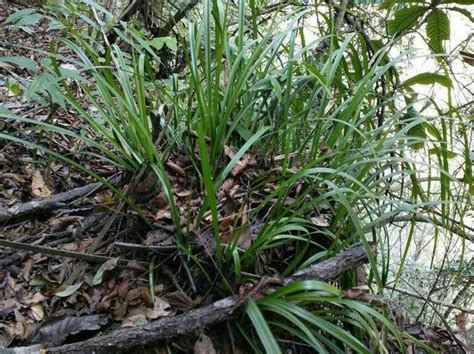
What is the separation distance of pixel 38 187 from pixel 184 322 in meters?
0.87

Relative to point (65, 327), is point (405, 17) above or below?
above

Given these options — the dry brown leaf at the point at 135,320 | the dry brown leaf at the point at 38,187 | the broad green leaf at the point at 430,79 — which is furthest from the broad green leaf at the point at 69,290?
the broad green leaf at the point at 430,79

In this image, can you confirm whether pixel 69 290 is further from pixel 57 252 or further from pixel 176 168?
pixel 176 168

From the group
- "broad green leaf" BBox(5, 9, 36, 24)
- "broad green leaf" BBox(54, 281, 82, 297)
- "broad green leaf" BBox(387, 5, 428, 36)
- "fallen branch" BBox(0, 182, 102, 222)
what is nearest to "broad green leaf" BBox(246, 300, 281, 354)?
"broad green leaf" BBox(54, 281, 82, 297)

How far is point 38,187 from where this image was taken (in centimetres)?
160

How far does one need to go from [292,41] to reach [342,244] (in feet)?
2.17

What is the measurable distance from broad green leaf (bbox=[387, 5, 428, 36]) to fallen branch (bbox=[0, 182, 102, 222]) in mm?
1068

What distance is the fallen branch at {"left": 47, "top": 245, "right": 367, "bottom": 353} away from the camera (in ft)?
3.08

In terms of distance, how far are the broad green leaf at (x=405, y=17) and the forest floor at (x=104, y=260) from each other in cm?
59

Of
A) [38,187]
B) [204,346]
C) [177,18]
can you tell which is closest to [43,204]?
[38,187]

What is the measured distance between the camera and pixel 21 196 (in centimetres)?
157

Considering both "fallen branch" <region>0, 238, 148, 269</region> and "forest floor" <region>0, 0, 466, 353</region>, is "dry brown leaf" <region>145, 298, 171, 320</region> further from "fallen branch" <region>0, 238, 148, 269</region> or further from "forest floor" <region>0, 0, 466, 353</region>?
"fallen branch" <region>0, 238, 148, 269</region>

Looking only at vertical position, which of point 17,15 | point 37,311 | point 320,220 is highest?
point 17,15

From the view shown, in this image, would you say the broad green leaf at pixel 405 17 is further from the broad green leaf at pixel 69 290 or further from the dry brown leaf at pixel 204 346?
the broad green leaf at pixel 69 290
